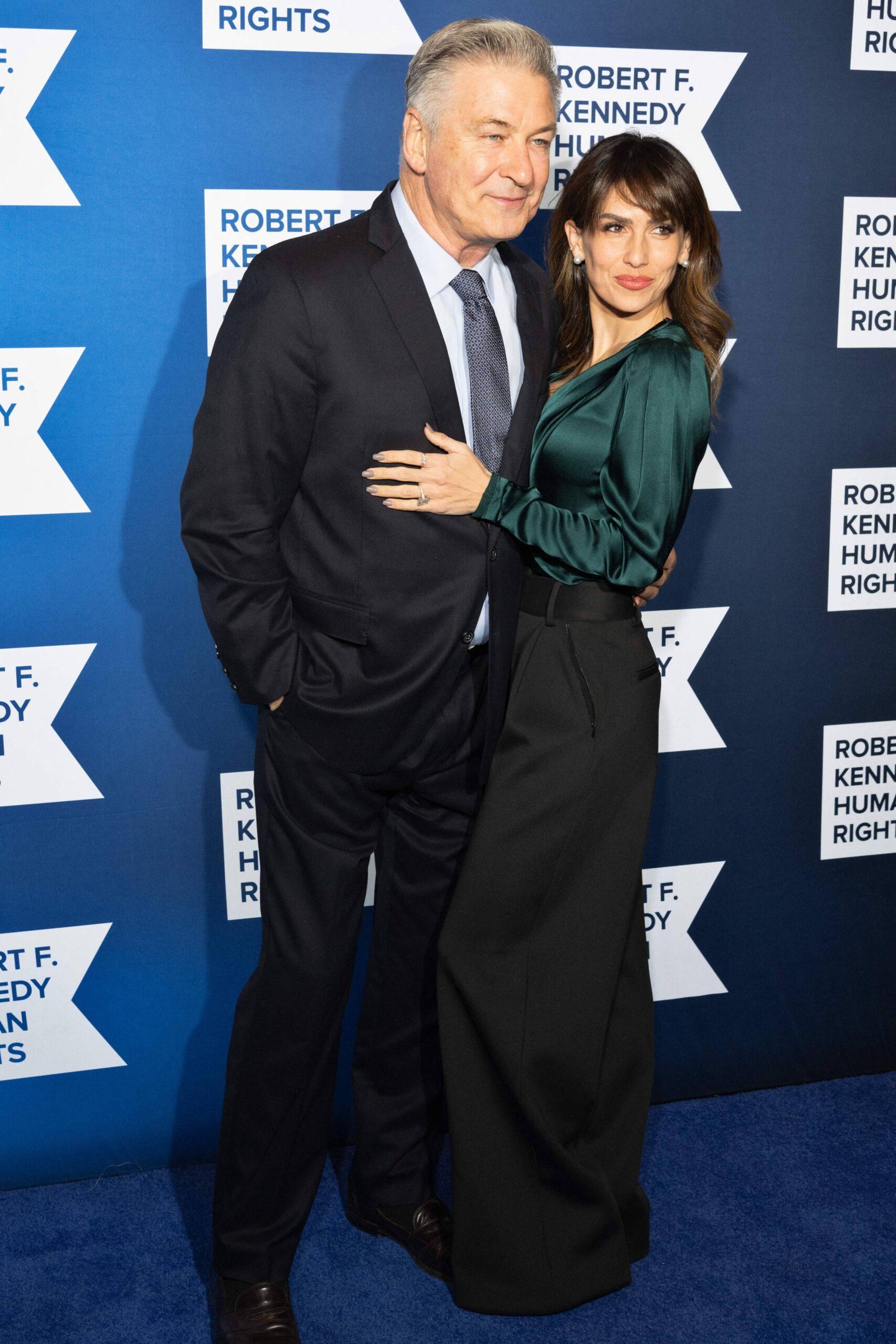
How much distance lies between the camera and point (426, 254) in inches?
66.5

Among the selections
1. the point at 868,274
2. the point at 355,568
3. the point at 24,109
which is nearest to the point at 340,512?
the point at 355,568

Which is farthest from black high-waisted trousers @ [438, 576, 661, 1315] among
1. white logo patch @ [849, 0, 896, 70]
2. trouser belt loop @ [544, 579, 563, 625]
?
white logo patch @ [849, 0, 896, 70]

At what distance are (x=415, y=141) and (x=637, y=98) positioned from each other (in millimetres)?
721

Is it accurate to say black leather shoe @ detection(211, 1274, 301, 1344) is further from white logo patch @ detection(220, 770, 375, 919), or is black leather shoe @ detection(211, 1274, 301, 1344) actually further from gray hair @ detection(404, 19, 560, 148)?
gray hair @ detection(404, 19, 560, 148)

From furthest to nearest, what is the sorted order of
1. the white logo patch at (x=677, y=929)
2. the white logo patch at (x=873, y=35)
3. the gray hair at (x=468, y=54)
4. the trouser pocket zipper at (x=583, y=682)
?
the white logo patch at (x=677, y=929)
the white logo patch at (x=873, y=35)
the trouser pocket zipper at (x=583, y=682)
the gray hair at (x=468, y=54)

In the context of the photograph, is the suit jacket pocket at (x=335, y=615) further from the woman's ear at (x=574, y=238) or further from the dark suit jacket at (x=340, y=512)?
the woman's ear at (x=574, y=238)

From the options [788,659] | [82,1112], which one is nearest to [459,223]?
[788,659]

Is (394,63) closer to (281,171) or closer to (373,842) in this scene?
(281,171)

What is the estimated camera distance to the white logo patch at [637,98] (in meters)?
2.12

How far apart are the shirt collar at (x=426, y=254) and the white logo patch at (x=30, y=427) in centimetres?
64

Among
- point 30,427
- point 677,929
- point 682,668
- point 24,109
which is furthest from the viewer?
point 677,929

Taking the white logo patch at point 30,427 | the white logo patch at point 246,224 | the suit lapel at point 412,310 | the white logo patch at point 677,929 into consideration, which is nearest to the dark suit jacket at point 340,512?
the suit lapel at point 412,310

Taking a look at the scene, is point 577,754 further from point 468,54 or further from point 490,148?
point 468,54

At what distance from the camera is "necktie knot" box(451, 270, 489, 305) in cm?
172
